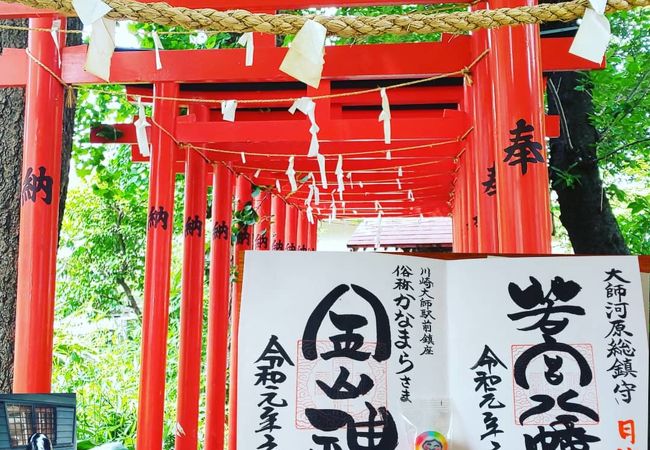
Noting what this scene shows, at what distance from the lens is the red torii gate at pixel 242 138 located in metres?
3.06

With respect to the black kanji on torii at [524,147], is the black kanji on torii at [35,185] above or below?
below

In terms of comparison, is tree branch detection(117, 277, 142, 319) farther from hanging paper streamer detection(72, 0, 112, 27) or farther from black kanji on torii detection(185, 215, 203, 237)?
hanging paper streamer detection(72, 0, 112, 27)

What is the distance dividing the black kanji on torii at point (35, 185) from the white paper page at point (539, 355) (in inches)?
94.2

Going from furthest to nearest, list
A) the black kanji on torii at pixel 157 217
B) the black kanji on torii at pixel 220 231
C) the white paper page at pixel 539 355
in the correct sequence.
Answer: the black kanji on torii at pixel 220 231 < the black kanji on torii at pixel 157 217 < the white paper page at pixel 539 355

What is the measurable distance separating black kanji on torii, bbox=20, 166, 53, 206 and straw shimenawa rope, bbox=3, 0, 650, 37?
72.2 inches

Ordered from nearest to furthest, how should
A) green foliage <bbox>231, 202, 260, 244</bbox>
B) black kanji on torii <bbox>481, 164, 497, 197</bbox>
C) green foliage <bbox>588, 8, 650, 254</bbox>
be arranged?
1. black kanji on torii <bbox>481, 164, 497, 197</bbox>
2. green foliage <bbox>588, 8, 650, 254</bbox>
3. green foliage <bbox>231, 202, 260, 244</bbox>

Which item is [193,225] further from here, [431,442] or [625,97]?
[625,97]

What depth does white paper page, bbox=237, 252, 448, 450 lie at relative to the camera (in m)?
1.87

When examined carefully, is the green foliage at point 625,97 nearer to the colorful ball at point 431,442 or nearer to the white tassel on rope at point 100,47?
the colorful ball at point 431,442

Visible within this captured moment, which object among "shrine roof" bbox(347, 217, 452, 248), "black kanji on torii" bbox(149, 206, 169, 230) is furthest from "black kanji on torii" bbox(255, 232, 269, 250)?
"shrine roof" bbox(347, 217, 452, 248)

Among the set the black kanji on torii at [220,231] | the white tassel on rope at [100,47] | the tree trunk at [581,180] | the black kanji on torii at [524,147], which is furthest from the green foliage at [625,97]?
the white tassel on rope at [100,47]

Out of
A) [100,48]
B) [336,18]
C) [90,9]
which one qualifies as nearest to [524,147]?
[336,18]

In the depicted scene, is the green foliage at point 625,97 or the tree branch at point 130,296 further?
the tree branch at point 130,296

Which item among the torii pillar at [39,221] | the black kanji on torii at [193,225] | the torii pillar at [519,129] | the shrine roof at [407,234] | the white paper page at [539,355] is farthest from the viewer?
the shrine roof at [407,234]
